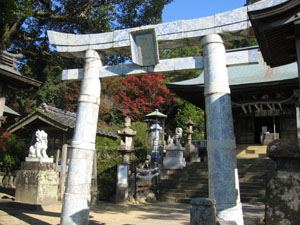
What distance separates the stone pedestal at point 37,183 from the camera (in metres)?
8.84

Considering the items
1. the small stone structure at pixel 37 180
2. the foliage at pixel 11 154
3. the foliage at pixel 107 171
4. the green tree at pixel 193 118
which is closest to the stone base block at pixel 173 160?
the foliage at pixel 107 171

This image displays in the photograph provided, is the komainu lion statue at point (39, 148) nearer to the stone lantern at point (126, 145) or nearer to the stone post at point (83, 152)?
the stone lantern at point (126, 145)

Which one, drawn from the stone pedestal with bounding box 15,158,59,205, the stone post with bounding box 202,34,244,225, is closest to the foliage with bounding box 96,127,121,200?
the stone pedestal with bounding box 15,158,59,205

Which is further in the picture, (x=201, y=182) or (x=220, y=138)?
(x=201, y=182)

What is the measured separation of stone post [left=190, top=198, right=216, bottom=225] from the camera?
3590mm

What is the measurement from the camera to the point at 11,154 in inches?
553

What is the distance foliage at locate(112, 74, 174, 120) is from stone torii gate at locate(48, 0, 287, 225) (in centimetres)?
1969

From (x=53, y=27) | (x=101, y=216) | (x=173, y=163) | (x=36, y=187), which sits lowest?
(x=101, y=216)

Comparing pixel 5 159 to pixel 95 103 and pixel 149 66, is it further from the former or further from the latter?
pixel 149 66

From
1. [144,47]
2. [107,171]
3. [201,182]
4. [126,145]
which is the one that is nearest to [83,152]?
[144,47]

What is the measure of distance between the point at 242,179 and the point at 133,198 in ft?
16.7

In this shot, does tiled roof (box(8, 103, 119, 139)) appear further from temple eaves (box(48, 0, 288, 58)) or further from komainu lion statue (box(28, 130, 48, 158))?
temple eaves (box(48, 0, 288, 58))

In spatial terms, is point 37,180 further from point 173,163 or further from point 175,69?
point 173,163

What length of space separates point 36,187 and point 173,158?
291 inches
